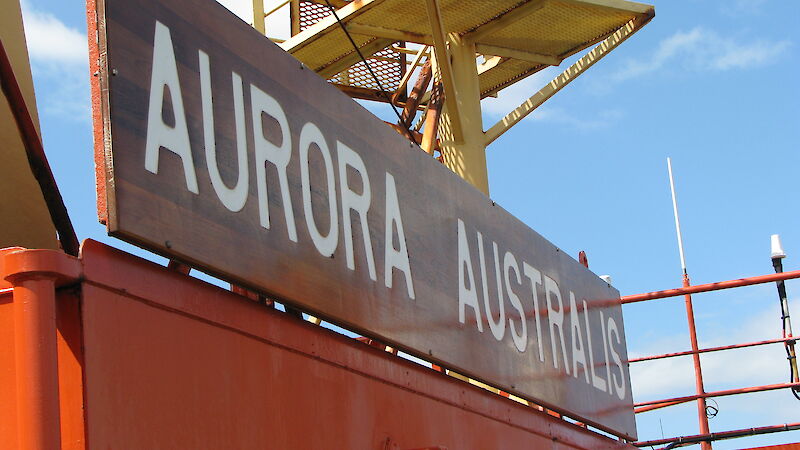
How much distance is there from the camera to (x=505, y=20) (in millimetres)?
8352

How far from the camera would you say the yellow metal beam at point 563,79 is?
8.39 meters

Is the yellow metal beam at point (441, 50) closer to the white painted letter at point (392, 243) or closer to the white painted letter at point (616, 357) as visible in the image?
the white painted letter at point (616, 357)

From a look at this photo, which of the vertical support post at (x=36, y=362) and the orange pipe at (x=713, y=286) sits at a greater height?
the orange pipe at (x=713, y=286)

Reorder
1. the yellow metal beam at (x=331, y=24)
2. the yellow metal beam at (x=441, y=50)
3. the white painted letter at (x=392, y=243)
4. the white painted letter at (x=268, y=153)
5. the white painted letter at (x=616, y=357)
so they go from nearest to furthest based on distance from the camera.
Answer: the white painted letter at (x=268, y=153) → the white painted letter at (x=392, y=243) → the white painted letter at (x=616, y=357) → the yellow metal beam at (x=441, y=50) → the yellow metal beam at (x=331, y=24)

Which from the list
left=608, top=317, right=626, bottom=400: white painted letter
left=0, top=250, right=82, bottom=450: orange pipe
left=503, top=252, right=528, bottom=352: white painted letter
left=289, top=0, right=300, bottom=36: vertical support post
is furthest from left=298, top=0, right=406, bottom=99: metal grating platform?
left=0, top=250, right=82, bottom=450: orange pipe

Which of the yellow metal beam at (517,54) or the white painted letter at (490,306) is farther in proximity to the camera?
the yellow metal beam at (517,54)

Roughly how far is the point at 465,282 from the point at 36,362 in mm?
2374

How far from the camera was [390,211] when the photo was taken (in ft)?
13.1

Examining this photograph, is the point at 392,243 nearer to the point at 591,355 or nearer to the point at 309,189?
the point at 309,189

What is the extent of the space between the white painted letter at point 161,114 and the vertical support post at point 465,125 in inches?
197

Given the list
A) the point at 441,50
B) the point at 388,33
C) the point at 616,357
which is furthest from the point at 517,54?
the point at 616,357

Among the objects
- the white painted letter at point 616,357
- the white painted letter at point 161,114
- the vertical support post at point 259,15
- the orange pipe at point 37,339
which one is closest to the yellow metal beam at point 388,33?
the vertical support post at point 259,15

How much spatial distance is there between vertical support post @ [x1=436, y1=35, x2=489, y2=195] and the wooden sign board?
2.83 meters

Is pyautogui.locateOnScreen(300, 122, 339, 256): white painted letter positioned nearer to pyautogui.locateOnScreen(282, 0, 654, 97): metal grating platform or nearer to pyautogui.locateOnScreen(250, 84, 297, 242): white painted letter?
pyautogui.locateOnScreen(250, 84, 297, 242): white painted letter
